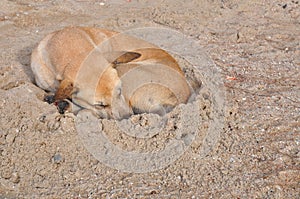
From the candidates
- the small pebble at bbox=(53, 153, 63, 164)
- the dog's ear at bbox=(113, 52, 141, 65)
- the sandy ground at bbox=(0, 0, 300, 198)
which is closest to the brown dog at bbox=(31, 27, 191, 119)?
the dog's ear at bbox=(113, 52, 141, 65)

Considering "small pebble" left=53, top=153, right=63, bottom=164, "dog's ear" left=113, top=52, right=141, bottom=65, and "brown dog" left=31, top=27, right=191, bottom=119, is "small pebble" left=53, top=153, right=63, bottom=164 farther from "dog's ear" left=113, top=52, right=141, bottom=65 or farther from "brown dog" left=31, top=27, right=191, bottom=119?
"dog's ear" left=113, top=52, right=141, bottom=65

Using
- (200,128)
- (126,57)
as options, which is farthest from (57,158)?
(200,128)

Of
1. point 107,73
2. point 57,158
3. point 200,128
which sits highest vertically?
point 107,73

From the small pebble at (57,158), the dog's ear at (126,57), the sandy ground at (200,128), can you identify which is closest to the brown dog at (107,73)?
the dog's ear at (126,57)

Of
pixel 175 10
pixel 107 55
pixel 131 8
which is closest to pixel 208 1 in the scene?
pixel 175 10

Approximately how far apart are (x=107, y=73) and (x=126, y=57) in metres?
0.32

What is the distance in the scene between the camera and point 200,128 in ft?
13.4

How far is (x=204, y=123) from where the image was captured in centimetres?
412

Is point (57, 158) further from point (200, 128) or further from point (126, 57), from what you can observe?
point (200, 128)

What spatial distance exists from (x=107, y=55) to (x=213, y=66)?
1.60 meters

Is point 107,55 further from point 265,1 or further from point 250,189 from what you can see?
point 265,1

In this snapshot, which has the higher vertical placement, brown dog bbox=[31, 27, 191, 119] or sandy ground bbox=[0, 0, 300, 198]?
brown dog bbox=[31, 27, 191, 119]

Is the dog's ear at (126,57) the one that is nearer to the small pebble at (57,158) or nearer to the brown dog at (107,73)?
the brown dog at (107,73)

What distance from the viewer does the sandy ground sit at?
3502mm
